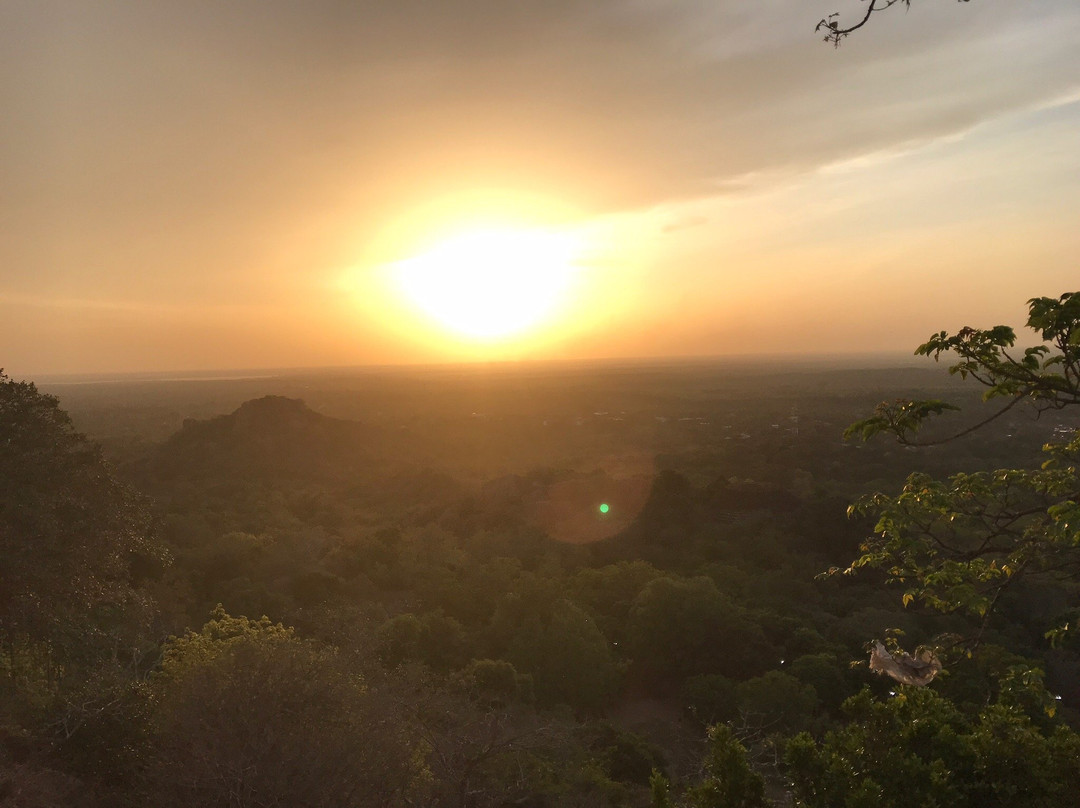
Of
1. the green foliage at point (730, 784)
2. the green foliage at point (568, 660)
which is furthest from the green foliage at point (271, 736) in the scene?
the green foliage at point (568, 660)

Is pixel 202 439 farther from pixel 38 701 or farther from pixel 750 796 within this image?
pixel 750 796

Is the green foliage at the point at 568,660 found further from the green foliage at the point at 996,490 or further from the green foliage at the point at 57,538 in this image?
the green foliage at the point at 996,490

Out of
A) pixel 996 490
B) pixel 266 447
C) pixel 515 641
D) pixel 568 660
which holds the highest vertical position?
→ pixel 996 490

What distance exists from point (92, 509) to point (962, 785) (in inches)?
680

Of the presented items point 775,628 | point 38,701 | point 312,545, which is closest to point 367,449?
point 312,545

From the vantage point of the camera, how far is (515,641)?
824 inches

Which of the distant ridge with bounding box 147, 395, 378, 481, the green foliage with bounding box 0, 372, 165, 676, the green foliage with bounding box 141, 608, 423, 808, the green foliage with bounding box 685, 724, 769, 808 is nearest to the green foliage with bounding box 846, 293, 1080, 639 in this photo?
the green foliage with bounding box 685, 724, 769, 808

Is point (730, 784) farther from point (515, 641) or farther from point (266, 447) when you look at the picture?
point (266, 447)

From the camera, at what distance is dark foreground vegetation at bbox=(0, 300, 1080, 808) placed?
305 inches

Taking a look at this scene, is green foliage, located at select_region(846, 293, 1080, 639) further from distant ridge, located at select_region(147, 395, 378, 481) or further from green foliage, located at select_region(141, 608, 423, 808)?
distant ridge, located at select_region(147, 395, 378, 481)

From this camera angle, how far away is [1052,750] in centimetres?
714

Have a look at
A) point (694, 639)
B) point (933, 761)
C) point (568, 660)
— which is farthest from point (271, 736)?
point (694, 639)

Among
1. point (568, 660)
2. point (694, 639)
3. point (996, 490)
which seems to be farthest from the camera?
point (694, 639)

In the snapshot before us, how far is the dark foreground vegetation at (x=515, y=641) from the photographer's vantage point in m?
7.75
